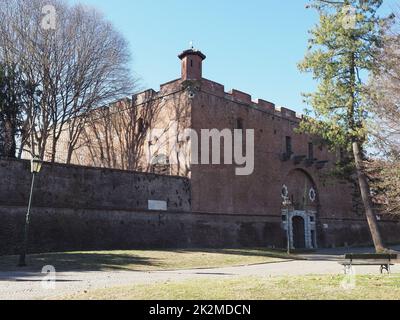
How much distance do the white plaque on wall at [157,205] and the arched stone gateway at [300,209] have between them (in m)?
10.5

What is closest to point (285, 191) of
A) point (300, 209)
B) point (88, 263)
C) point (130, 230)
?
point (300, 209)

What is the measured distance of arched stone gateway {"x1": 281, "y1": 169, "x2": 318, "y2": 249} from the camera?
33459 mm

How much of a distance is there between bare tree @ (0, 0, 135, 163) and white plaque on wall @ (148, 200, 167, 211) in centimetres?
685

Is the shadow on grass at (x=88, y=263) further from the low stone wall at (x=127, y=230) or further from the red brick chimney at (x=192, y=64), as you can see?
the red brick chimney at (x=192, y=64)

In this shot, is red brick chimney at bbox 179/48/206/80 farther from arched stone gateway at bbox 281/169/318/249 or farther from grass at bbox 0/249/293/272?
grass at bbox 0/249/293/272

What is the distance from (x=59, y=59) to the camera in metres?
27.0

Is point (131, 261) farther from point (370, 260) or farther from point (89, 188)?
point (370, 260)

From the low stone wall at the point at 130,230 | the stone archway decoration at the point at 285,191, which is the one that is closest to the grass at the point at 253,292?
the low stone wall at the point at 130,230

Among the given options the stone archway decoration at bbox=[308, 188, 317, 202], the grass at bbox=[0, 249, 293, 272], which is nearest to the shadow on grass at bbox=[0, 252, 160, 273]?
the grass at bbox=[0, 249, 293, 272]

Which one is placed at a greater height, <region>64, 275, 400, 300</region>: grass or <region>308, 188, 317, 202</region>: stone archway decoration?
<region>308, 188, 317, 202</region>: stone archway decoration

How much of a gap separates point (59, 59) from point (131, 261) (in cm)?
1525

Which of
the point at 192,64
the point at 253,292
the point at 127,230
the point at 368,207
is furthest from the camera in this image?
the point at 192,64
